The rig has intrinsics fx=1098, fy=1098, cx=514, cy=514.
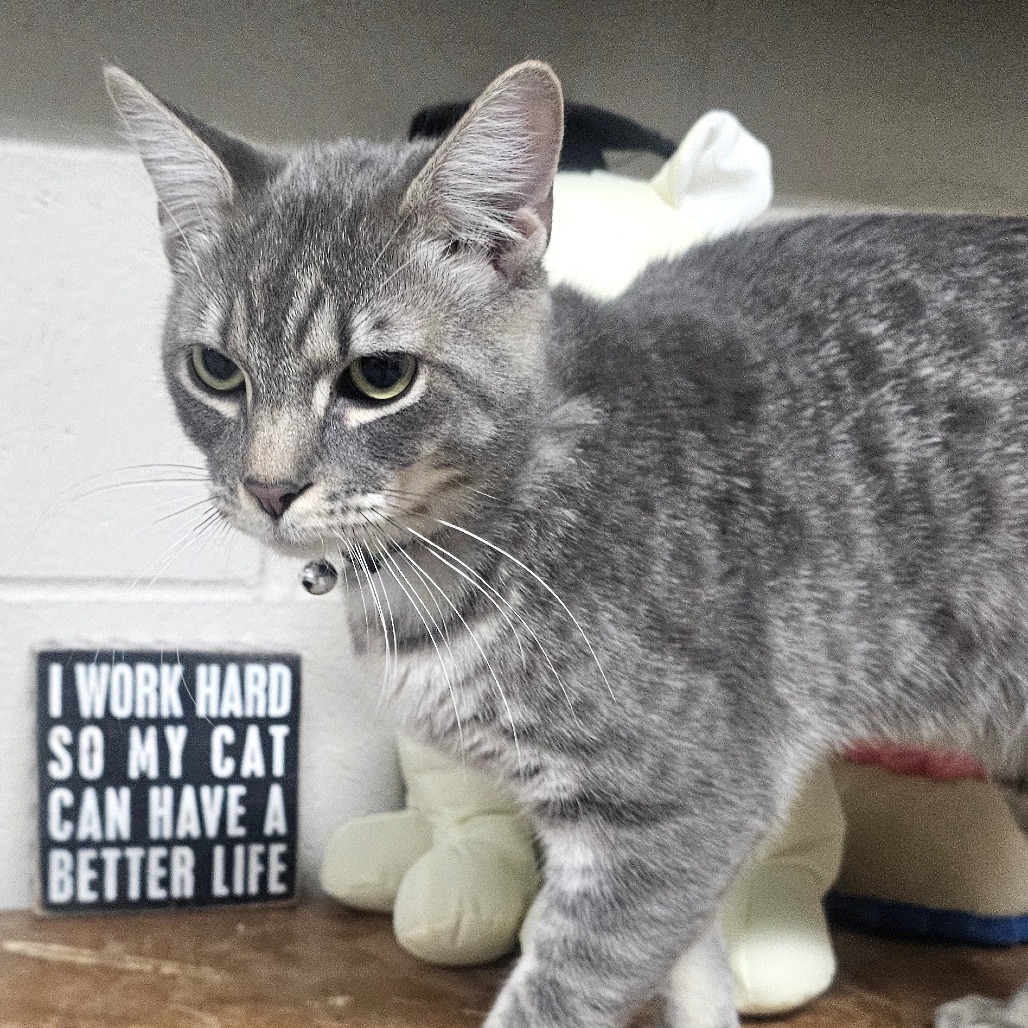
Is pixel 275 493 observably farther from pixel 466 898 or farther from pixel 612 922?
pixel 466 898

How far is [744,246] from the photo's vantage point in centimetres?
109

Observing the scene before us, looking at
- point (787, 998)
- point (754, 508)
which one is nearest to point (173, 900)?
point (787, 998)

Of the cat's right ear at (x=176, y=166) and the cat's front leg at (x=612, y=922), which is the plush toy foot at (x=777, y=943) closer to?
the cat's front leg at (x=612, y=922)

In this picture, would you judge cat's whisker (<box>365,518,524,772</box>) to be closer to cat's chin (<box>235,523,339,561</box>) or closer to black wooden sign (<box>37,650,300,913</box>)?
cat's chin (<box>235,523,339,561</box>)

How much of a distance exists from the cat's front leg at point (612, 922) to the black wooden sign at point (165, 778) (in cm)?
51

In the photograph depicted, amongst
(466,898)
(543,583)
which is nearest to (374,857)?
(466,898)

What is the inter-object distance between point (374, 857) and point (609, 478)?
63 cm

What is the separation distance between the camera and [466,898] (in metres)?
1.18

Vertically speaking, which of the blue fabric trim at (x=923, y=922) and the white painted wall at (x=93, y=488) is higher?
the white painted wall at (x=93, y=488)

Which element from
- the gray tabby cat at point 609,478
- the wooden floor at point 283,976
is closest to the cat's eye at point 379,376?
the gray tabby cat at point 609,478

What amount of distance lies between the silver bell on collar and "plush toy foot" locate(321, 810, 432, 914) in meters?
A: 0.48

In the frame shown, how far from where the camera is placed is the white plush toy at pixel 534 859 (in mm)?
1136

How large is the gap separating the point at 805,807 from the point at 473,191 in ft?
2.56

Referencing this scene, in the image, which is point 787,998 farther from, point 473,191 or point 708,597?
point 473,191
